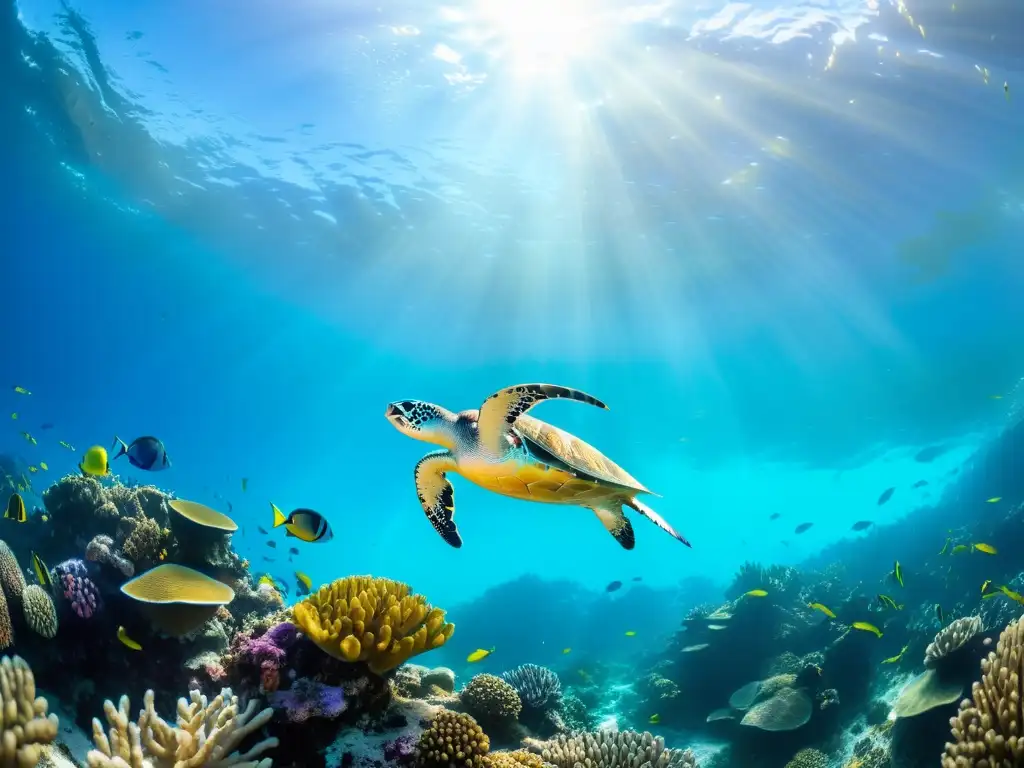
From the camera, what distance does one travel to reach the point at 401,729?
3.76m

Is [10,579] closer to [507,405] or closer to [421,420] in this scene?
[421,420]

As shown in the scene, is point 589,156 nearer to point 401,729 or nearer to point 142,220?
point 401,729

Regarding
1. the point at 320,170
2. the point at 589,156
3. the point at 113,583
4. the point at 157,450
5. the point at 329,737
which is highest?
the point at 320,170

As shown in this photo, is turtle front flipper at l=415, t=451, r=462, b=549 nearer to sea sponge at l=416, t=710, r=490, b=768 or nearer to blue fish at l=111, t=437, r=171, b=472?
sea sponge at l=416, t=710, r=490, b=768

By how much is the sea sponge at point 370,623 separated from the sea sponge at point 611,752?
60.6 inches

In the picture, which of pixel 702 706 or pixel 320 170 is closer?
pixel 702 706

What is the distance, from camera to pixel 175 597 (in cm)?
443

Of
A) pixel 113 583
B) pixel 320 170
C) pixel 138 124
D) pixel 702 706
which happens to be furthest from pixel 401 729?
pixel 138 124

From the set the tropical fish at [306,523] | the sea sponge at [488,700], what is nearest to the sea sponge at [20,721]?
the tropical fish at [306,523]

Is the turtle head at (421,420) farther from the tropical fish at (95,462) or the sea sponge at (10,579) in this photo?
the tropical fish at (95,462)

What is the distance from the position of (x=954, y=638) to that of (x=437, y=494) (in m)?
6.77

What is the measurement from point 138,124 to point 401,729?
21699 mm

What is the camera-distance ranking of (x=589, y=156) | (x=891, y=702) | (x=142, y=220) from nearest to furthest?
(x=891, y=702) < (x=589, y=156) < (x=142, y=220)

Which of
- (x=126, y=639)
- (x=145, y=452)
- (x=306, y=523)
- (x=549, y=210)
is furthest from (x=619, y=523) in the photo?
(x=549, y=210)
